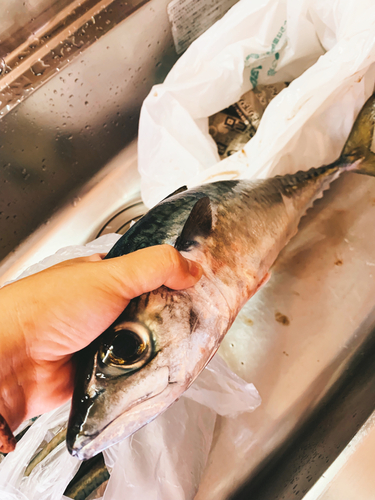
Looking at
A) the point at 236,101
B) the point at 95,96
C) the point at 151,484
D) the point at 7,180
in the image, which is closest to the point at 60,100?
the point at 95,96

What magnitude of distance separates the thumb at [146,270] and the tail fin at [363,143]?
0.74 m

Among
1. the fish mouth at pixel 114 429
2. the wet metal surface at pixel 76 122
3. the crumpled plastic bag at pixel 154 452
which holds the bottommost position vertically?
the crumpled plastic bag at pixel 154 452

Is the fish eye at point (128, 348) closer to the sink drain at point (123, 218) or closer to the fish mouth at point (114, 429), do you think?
the fish mouth at point (114, 429)

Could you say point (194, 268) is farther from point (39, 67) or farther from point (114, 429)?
point (39, 67)

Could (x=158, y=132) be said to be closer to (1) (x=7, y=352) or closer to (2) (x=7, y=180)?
(2) (x=7, y=180)

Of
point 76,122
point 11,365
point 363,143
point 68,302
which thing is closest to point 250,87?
point 363,143

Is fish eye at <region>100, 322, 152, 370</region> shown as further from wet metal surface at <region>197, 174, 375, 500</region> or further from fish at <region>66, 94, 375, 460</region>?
wet metal surface at <region>197, 174, 375, 500</region>

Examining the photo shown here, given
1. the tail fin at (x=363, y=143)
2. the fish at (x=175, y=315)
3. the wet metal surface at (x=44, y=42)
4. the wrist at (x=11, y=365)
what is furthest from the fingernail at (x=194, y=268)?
the wet metal surface at (x=44, y=42)

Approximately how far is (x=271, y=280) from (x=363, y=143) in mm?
513

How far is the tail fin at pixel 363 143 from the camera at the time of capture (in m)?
0.98

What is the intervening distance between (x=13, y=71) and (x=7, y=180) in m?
0.37

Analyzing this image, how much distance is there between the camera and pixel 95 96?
120cm

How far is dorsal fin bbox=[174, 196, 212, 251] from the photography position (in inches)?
25.5

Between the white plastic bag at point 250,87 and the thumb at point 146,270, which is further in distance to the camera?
the white plastic bag at point 250,87
